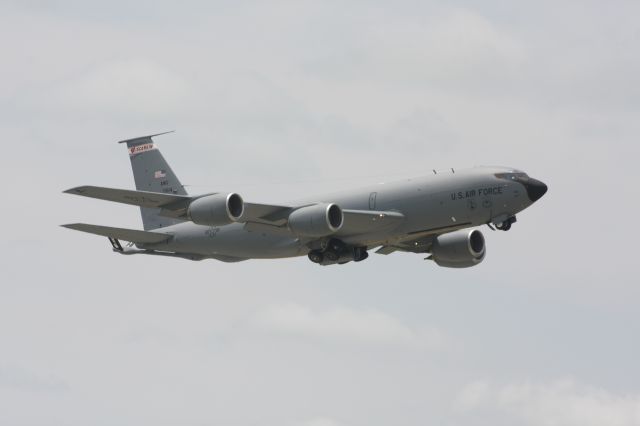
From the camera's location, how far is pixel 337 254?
6856 centimetres

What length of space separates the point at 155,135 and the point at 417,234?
681 inches

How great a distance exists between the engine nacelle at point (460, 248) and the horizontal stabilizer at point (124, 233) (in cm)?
1336

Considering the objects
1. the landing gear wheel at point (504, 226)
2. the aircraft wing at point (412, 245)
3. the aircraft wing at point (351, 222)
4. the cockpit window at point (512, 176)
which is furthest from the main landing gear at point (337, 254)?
the cockpit window at point (512, 176)

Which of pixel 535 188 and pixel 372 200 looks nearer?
pixel 535 188

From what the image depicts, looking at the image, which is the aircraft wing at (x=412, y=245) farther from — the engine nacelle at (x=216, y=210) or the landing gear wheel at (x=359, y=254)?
the engine nacelle at (x=216, y=210)

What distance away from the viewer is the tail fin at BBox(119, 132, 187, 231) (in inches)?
2970

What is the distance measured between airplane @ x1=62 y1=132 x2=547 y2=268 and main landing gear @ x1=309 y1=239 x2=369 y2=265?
1.8 inches

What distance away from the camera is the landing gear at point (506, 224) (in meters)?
66.3

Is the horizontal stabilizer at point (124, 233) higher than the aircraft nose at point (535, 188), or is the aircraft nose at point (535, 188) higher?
the aircraft nose at point (535, 188)

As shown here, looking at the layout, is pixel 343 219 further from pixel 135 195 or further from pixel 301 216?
pixel 135 195

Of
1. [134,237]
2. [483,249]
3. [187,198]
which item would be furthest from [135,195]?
[483,249]

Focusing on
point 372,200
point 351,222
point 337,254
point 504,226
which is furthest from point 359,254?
point 504,226

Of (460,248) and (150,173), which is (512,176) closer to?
(460,248)

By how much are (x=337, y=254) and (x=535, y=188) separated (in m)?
9.68
